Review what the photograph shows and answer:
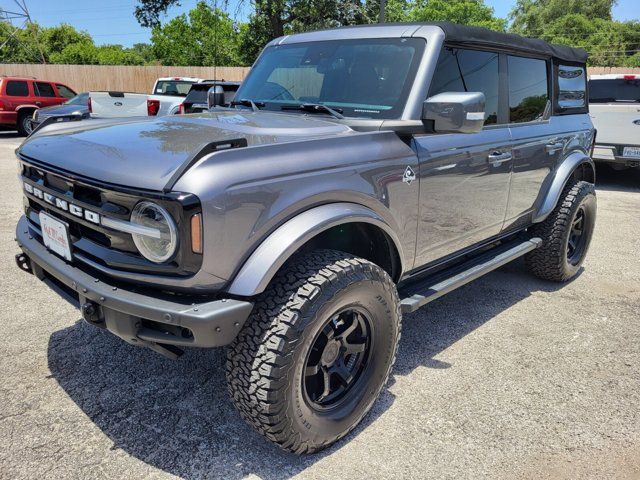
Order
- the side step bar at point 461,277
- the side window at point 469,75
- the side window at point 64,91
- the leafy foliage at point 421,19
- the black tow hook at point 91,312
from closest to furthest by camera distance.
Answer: the black tow hook at point 91,312, the side step bar at point 461,277, the side window at point 469,75, the side window at point 64,91, the leafy foliage at point 421,19

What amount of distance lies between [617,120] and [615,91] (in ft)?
2.85

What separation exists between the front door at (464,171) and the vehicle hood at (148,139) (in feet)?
2.06

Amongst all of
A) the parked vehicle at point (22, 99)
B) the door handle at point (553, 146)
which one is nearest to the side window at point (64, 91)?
the parked vehicle at point (22, 99)

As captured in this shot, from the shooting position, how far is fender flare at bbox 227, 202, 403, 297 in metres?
2.12

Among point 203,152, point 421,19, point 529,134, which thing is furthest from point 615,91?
point 421,19

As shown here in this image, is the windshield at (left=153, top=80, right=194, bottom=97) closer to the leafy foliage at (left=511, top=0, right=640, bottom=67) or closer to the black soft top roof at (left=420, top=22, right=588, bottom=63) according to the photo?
the black soft top roof at (left=420, top=22, right=588, bottom=63)

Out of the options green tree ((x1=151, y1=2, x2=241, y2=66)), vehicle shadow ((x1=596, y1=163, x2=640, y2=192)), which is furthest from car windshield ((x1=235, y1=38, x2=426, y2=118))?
green tree ((x1=151, y1=2, x2=241, y2=66))

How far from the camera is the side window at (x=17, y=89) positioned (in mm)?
16438

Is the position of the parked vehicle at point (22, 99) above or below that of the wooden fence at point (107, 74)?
below

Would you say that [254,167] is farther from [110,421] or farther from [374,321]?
[110,421]

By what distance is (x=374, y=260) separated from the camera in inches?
118

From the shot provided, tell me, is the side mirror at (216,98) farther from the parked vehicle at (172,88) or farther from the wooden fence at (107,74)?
the wooden fence at (107,74)

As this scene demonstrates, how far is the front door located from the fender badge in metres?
0.07

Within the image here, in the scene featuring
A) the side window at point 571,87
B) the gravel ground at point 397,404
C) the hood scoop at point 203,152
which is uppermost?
the side window at point 571,87
